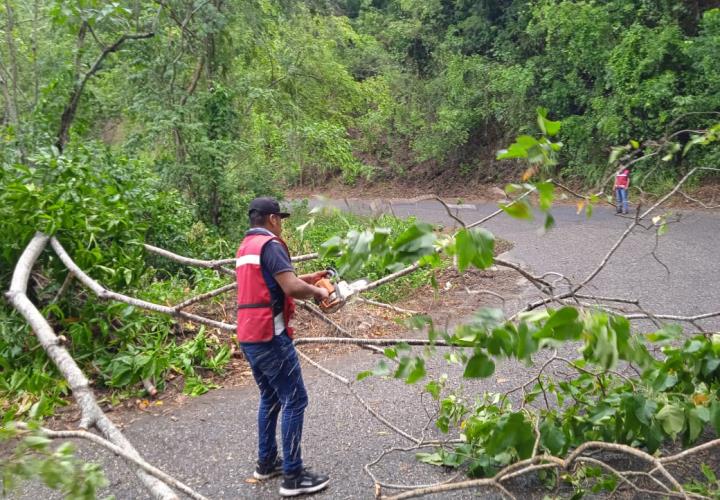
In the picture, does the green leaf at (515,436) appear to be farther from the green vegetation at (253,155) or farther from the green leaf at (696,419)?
the green leaf at (696,419)

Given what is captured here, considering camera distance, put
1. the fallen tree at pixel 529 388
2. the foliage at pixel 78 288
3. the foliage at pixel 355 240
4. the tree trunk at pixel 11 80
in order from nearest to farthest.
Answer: the fallen tree at pixel 529 388 → the foliage at pixel 355 240 → the foliage at pixel 78 288 → the tree trunk at pixel 11 80

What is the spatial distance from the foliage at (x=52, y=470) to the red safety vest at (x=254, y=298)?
5.75 ft

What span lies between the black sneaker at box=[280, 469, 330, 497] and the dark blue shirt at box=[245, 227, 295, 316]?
102 cm

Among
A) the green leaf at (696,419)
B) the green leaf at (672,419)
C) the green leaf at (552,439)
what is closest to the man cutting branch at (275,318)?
the green leaf at (552,439)

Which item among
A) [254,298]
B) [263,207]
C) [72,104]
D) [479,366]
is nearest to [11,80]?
[72,104]

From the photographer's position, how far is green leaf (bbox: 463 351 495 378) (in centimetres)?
273

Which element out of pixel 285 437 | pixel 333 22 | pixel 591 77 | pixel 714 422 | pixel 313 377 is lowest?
pixel 313 377

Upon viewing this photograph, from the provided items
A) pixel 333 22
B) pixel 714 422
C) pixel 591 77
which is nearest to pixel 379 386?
pixel 714 422

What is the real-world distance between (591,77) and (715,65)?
14.2 feet

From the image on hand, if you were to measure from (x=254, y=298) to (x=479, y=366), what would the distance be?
62.1 inches

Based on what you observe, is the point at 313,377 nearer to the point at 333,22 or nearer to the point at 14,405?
the point at 14,405

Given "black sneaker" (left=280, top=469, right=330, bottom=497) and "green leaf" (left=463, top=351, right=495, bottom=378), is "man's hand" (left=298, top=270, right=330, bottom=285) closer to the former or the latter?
"black sneaker" (left=280, top=469, right=330, bottom=497)

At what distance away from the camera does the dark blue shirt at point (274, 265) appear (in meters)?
3.71

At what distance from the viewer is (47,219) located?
5.44 meters
